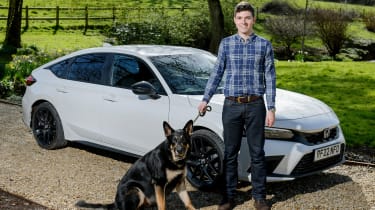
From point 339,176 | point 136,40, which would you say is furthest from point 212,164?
point 136,40

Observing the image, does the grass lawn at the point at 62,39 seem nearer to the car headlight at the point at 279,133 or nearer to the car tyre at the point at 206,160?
the car tyre at the point at 206,160

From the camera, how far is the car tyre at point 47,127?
338 inches

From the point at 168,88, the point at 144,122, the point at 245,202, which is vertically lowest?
the point at 245,202

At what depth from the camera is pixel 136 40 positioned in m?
25.9

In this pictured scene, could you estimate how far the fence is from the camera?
3272cm

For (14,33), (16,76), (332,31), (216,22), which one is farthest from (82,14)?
(16,76)

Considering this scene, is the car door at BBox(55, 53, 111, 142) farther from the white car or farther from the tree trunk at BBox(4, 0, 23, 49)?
the tree trunk at BBox(4, 0, 23, 49)

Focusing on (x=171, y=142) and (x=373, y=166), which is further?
(x=373, y=166)

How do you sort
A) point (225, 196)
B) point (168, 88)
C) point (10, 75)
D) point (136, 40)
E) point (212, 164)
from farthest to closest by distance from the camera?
point (136, 40)
point (10, 75)
point (168, 88)
point (212, 164)
point (225, 196)

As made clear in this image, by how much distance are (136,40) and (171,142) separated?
67.8ft

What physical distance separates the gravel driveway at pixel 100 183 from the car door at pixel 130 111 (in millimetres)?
502

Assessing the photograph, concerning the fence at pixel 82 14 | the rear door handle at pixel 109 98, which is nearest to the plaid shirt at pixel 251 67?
the rear door handle at pixel 109 98

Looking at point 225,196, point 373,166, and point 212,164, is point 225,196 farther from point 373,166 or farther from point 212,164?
point 373,166

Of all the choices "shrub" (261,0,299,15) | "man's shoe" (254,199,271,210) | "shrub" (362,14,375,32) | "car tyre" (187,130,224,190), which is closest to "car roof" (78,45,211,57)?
"car tyre" (187,130,224,190)
